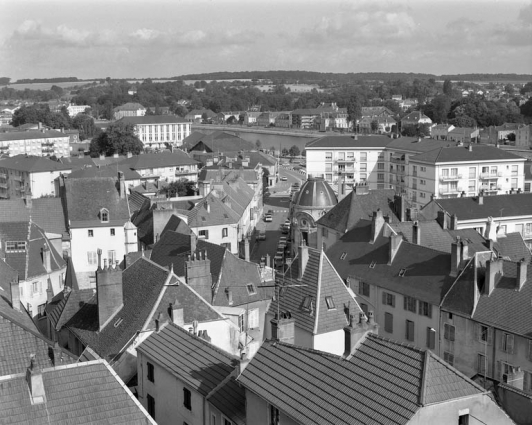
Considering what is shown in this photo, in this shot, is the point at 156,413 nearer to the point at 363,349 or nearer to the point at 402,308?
the point at 363,349

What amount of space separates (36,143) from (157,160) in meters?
61.1

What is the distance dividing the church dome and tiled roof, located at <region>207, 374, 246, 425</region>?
139ft

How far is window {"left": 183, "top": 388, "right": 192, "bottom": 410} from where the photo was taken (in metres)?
26.2

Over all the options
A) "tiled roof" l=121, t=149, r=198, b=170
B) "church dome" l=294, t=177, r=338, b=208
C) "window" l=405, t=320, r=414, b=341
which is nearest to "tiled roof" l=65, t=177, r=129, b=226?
"church dome" l=294, t=177, r=338, b=208

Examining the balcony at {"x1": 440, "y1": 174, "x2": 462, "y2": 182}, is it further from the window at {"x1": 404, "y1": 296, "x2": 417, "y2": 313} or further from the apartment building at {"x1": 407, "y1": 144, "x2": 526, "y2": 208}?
the window at {"x1": 404, "y1": 296, "x2": 417, "y2": 313}

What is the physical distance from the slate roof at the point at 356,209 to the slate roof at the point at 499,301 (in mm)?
16973

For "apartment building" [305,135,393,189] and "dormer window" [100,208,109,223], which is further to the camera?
"apartment building" [305,135,393,189]

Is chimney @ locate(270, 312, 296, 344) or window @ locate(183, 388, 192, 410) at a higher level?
chimney @ locate(270, 312, 296, 344)

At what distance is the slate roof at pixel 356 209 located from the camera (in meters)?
57.0

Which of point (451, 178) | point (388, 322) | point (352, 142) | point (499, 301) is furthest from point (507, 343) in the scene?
point (352, 142)

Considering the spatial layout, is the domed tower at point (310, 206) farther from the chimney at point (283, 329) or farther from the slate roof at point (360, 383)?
the slate roof at point (360, 383)

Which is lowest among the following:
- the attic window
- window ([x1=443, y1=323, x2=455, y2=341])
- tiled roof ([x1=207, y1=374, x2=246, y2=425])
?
window ([x1=443, y1=323, x2=455, y2=341])

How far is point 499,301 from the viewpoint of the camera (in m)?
37.1

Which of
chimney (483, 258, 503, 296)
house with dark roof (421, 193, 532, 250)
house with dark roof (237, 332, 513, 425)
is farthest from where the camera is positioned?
house with dark roof (421, 193, 532, 250)
